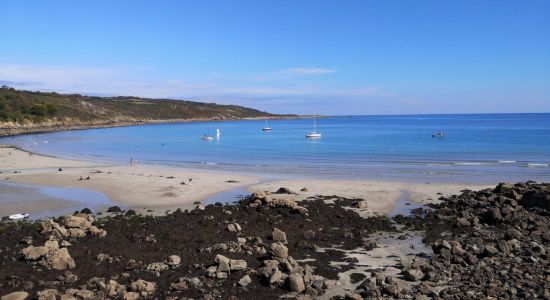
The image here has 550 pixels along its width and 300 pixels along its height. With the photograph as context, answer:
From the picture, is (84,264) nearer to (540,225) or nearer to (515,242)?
(515,242)

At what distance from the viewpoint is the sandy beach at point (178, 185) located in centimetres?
2341

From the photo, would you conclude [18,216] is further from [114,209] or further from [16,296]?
[16,296]

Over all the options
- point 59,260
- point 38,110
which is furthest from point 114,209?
point 38,110

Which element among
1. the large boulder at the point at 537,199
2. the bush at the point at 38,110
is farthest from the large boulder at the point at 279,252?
the bush at the point at 38,110

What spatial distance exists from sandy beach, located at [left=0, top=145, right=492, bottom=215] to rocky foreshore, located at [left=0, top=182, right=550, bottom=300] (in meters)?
3.91

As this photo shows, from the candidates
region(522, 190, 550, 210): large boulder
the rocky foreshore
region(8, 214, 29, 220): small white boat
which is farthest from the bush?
region(522, 190, 550, 210): large boulder

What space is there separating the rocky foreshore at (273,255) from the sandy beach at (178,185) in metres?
3.91

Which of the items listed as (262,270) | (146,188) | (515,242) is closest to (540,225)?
(515,242)

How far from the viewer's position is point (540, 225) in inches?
675

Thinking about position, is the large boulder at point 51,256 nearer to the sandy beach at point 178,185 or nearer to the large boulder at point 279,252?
the large boulder at point 279,252

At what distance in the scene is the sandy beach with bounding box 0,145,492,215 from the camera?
23.4 m

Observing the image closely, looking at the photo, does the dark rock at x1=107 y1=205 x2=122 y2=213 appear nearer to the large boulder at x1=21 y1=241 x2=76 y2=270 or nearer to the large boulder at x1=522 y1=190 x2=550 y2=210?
the large boulder at x1=21 y1=241 x2=76 y2=270

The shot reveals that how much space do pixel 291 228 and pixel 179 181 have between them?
14.2 meters

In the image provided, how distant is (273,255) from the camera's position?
13203 millimetres
